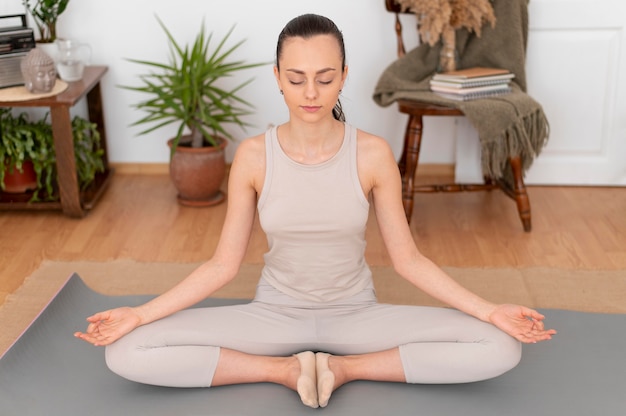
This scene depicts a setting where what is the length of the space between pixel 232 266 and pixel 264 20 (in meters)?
1.79

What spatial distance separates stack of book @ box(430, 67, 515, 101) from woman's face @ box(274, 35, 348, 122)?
1.26 metres

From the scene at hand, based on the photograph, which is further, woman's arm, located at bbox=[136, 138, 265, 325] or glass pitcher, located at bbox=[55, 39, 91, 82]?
glass pitcher, located at bbox=[55, 39, 91, 82]

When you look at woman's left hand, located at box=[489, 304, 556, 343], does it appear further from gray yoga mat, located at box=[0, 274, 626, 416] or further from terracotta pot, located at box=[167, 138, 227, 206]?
terracotta pot, located at box=[167, 138, 227, 206]

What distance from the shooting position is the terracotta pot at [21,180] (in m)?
3.41

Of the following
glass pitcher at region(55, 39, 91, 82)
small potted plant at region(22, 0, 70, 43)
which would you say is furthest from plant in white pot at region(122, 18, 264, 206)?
small potted plant at region(22, 0, 70, 43)

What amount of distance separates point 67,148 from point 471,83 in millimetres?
1456

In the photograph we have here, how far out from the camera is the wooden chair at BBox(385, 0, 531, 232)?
3.06 metres

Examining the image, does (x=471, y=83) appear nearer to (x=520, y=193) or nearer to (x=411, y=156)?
(x=411, y=156)


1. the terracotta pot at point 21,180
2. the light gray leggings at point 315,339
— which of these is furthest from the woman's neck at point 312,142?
the terracotta pot at point 21,180

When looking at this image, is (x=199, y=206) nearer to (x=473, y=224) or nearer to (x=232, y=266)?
(x=473, y=224)

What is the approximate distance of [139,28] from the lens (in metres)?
3.64

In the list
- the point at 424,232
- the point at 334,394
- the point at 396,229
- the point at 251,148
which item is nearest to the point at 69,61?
the point at 424,232

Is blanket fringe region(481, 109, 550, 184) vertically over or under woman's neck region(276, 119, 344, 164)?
under

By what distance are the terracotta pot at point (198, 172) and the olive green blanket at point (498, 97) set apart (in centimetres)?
66
